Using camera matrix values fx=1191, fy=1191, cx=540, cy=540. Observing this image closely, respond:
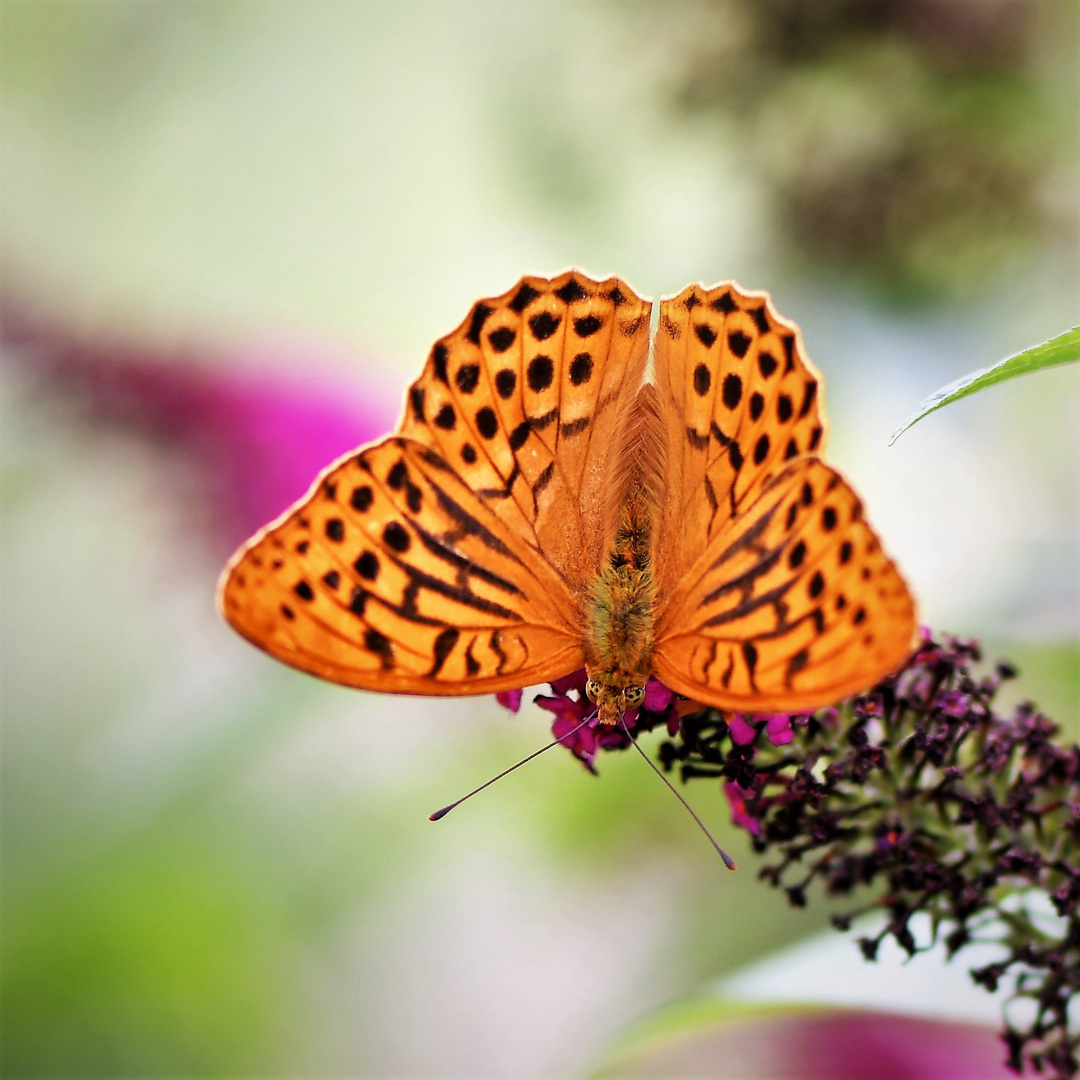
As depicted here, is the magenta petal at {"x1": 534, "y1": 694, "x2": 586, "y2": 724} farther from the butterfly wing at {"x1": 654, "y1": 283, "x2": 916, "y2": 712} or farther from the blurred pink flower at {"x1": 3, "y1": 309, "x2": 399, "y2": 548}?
the blurred pink flower at {"x1": 3, "y1": 309, "x2": 399, "y2": 548}

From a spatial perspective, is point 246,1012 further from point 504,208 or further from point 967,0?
point 967,0

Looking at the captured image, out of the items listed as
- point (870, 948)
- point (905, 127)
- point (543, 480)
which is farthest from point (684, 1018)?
point (905, 127)

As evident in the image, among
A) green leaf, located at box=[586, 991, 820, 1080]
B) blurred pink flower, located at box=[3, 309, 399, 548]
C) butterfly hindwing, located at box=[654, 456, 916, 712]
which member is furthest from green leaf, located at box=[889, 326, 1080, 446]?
blurred pink flower, located at box=[3, 309, 399, 548]

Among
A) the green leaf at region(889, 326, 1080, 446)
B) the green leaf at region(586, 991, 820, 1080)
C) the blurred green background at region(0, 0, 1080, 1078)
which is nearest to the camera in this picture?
the green leaf at region(889, 326, 1080, 446)

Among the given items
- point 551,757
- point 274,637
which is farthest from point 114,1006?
point 274,637

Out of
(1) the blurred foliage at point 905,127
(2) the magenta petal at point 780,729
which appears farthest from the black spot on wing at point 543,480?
(1) the blurred foliage at point 905,127

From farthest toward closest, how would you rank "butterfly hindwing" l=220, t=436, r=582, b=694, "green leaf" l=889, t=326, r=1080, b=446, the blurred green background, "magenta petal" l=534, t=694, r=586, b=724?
the blurred green background → "magenta petal" l=534, t=694, r=586, b=724 → "butterfly hindwing" l=220, t=436, r=582, b=694 → "green leaf" l=889, t=326, r=1080, b=446

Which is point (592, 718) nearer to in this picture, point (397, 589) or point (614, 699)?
point (614, 699)
